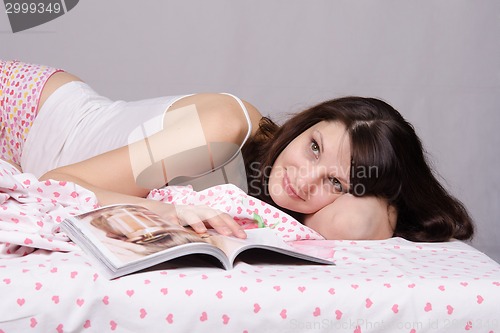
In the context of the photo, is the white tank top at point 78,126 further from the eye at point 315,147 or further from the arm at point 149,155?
the eye at point 315,147

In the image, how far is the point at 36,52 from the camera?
3148mm

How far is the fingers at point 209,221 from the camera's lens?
4.83 ft

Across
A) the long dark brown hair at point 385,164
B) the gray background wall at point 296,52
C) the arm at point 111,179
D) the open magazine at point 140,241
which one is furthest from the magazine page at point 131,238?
the gray background wall at point 296,52

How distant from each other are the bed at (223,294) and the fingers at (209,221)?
0.08 metres

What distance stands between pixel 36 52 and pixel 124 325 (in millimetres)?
2209

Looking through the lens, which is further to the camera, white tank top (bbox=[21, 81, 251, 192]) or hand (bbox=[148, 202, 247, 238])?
white tank top (bbox=[21, 81, 251, 192])

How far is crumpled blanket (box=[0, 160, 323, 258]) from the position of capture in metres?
1.36

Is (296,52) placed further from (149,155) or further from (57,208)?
(57,208)

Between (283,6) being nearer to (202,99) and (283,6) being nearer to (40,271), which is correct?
(202,99)

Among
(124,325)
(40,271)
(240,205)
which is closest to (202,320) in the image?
(124,325)

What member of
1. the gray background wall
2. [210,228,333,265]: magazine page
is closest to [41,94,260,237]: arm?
[210,228,333,265]: magazine page

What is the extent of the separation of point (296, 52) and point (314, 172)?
1438mm

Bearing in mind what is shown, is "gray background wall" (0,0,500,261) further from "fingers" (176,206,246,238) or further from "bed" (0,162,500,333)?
"bed" (0,162,500,333)

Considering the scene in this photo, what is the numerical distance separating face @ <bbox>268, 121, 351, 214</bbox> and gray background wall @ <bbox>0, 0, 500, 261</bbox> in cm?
128
